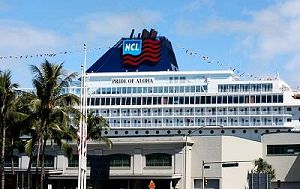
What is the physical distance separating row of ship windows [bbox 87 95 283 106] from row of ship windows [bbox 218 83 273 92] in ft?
4.27

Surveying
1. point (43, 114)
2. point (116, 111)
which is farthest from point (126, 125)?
point (43, 114)

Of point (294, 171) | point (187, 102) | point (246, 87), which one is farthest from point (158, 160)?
point (246, 87)

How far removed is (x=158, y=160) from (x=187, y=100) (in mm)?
29320

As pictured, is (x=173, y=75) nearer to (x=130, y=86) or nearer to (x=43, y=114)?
(x=130, y=86)

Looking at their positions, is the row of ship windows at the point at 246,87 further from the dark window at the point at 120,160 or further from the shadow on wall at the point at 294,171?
the dark window at the point at 120,160

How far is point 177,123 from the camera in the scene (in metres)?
91.2

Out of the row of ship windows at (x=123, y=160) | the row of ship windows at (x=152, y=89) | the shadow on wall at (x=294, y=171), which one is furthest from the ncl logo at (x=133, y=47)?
the row of ship windows at (x=123, y=160)

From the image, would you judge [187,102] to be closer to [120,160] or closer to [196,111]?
[196,111]

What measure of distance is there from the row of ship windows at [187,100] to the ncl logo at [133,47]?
36.1 feet

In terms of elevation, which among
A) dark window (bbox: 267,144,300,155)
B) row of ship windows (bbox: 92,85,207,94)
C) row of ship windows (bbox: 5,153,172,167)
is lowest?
row of ship windows (bbox: 5,153,172,167)

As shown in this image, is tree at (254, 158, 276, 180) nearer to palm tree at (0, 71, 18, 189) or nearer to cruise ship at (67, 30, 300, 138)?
cruise ship at (67, 30, 300, 138)

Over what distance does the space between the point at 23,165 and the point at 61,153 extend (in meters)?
4.41

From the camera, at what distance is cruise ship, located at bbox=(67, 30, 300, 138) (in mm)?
89000

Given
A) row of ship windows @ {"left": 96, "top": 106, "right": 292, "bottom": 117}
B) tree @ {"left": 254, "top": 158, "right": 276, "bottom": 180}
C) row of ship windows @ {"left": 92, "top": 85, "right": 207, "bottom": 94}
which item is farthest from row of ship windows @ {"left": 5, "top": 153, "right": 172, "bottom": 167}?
row of ship windows @ {"left": 92, "top": 85, "right": 207, "bottom": 94}
